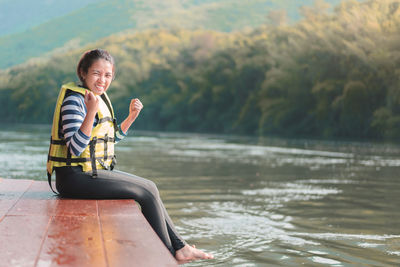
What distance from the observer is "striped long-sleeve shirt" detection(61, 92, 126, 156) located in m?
3.66

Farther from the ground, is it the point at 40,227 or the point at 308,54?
the point at 308,54

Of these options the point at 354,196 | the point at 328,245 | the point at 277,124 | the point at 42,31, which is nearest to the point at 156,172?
the point at 354,196

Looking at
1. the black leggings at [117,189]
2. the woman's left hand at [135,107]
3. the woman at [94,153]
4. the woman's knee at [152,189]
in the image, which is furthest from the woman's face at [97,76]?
the woman's knee at [152,189]

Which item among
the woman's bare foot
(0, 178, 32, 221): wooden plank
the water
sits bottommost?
the water

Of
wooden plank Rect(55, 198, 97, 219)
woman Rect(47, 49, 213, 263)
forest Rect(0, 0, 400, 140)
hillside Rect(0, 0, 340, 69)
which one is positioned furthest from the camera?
hillside Rect(0, 0, 340, 69)

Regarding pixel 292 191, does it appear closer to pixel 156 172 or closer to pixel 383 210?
pixel 383 210

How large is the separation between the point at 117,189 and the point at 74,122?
49 centimetres

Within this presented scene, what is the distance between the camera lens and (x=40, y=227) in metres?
3.19

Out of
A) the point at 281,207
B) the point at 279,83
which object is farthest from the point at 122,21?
the point at 281,207

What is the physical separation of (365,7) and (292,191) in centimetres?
3360

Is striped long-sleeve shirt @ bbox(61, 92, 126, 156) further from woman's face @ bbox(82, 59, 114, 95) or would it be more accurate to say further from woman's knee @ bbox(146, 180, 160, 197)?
woman's knee @ bbox(146, 180, 160, 197)

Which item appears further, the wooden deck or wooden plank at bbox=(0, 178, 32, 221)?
wooden plank at bbox=(0, 178, 32, 221)

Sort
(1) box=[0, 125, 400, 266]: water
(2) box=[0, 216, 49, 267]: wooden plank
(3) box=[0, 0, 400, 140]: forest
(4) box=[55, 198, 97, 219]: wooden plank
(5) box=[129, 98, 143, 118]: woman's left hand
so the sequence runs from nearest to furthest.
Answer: (2) box=[0, 216, 49, 267]: wooden plank < (4) box=[55, 198, 97, 219]: wooden plank < (5) box=[129, 98, 143, 118]: woman's left hand < (1) box=[0, 125, 400, 266]: water < (3) box=[0, 0, 400, 140]: forest

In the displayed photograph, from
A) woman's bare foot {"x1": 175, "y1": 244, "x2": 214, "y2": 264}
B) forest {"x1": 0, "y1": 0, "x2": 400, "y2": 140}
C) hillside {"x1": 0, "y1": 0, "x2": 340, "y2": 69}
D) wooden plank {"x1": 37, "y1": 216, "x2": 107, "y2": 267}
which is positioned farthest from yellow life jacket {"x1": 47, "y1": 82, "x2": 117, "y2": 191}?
hillside {"x1": 0, "y1": 0, "x2": 340, "y2": 69}
